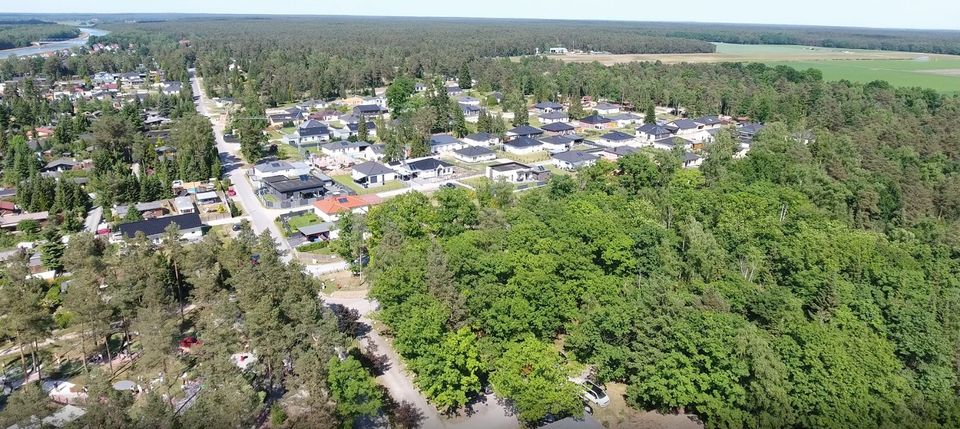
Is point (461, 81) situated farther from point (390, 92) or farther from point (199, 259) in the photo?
point (199, 259)

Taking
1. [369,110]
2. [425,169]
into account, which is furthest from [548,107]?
[425,169]

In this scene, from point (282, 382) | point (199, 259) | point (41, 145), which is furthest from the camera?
point (41, 145)

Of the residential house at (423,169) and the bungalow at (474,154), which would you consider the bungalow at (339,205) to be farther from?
the bungalow at (474,154)

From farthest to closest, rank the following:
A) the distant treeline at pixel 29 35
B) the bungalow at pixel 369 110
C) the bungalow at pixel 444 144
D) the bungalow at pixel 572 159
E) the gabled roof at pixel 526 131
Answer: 1. the distant treeline at pixel 29 35
2. the bungalow at pixel 369 110
3. the gabled roof at pixel 526 131
4. the bungalow at pixel 444 144
5. the bungalow at pixel 572 159

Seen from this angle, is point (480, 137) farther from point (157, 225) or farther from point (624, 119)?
point (157, 225)

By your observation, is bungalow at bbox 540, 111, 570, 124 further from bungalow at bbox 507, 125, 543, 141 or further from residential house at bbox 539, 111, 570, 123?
bungalow at bbox 507, 125, 543, 141

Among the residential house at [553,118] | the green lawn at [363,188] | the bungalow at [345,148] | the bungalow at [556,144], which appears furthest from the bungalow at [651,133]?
the bungalow at [345,148]

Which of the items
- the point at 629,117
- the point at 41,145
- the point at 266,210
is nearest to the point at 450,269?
the point at 266,210
